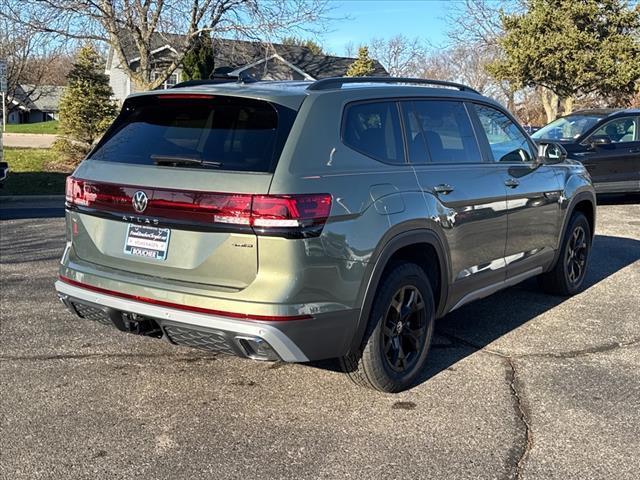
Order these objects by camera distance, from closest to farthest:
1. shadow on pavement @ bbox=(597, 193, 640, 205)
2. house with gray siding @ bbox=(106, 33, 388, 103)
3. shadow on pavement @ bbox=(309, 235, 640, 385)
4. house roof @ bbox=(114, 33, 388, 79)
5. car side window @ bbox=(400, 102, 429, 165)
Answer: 1. car side window @ bbox=(400, 102, 429, 165)
2. shadow on pavement @ bbox=(309, 235, 640, 385)
3. shadow on pavement @ bbox=(597, 193, 640, 205)
4. house roof @ bbox=(114, 33, 388, 79)
5. house with gray siding @ bbox=(106, 33, 388, 103)

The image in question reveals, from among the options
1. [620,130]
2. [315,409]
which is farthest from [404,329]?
[620,130]

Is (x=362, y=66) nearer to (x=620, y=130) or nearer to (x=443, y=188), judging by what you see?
(x=620, y=130)

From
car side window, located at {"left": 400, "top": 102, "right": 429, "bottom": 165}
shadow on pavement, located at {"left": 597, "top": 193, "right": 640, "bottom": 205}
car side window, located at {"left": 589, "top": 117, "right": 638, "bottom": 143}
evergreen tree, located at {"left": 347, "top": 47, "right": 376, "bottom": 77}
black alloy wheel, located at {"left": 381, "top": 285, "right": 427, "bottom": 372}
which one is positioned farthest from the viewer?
evergreen tree, located at {"left": 347, "top": 47, "right": 376, "bottom": 77}

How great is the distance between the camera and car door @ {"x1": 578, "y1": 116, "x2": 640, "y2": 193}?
491 inches

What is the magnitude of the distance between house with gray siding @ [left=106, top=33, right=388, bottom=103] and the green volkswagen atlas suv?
15259 millimetres

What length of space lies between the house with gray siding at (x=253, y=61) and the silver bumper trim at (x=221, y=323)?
15.9 m

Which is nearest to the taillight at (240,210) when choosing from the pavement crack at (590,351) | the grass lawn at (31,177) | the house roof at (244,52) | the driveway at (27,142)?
the pavement crack at (590,351)

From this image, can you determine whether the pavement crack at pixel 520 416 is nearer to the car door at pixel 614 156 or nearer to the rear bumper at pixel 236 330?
the rear bumper at pixel 236 330

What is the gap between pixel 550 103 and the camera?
33844 mm

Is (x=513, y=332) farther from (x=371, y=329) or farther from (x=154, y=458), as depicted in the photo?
(x=154, y=458)

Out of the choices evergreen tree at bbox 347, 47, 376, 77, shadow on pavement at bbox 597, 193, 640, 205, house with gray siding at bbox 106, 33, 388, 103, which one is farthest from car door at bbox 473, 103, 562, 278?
evergreen tree at bbox 347, 47, 376, 77

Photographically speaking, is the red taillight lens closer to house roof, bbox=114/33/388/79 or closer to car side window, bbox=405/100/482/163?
car side window, bbox=405/100/482/163

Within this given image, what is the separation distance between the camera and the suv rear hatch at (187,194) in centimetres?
343

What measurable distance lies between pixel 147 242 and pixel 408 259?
1.60 metres
